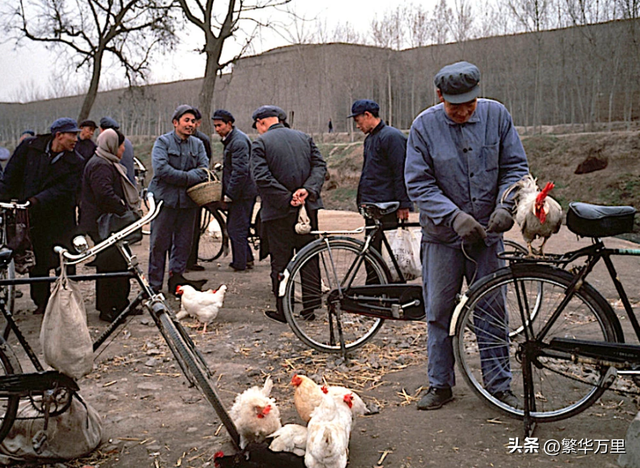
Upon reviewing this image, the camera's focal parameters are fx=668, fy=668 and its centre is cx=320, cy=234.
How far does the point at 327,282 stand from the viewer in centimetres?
596

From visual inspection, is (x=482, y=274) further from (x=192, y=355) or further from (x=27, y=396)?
(x=27, y=396)

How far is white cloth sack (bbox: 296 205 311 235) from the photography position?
6070 millimetres

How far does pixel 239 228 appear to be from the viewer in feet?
29.1

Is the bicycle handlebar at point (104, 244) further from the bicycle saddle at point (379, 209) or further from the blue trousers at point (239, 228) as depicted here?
the blue trousers at point (239, 228)

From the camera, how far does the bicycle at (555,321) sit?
355cm

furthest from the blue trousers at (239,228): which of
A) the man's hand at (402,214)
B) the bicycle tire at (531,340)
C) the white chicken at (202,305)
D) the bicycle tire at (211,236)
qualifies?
the bicycle tire at (531,340)

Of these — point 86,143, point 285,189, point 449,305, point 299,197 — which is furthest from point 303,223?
point 86,143

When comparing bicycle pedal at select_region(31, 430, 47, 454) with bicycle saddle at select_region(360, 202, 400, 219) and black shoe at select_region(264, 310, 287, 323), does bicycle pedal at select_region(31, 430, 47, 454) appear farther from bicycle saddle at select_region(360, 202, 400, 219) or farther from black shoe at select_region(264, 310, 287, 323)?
black shoe at select_region(264, 310, 287, 323)

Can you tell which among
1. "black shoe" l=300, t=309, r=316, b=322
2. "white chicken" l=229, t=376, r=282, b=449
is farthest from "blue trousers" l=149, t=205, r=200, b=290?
"white chicken" l=229, t=376, r=282, b=449

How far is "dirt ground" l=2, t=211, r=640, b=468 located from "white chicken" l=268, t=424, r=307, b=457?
295 mm

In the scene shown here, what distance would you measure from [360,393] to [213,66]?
48.5 ft

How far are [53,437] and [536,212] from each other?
2.84 meters

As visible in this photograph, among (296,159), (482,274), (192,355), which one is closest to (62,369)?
(192,355)

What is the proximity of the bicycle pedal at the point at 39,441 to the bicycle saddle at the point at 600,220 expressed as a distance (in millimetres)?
3010
